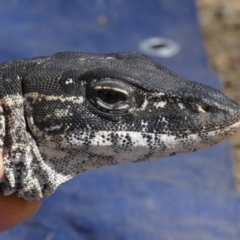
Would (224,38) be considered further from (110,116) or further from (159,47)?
(110,116)

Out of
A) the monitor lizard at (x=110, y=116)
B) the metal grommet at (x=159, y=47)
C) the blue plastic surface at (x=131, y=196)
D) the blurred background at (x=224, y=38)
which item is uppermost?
the blurred background at (x=224, y=38)

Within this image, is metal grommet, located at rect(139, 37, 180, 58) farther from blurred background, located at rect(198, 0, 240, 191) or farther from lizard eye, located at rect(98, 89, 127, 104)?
lizard eye, located at rect(98, 89, 127, 104)

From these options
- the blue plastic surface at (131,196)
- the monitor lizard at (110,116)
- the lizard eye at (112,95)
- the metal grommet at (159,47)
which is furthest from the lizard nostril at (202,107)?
the metal grommet at (159,47)

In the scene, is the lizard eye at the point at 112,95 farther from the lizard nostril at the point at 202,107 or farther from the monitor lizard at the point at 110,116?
the lizard nostril at the point at 202,107

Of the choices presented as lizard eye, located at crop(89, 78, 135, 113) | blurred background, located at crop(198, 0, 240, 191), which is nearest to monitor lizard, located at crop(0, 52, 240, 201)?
lizard eye, located at crop(89, 78, 135, 113)

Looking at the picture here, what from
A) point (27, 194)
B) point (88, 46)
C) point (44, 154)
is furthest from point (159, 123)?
point (88, 46)

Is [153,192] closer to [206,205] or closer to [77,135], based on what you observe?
[206,205]

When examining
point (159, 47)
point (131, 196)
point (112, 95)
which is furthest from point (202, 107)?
point (159, 47)
